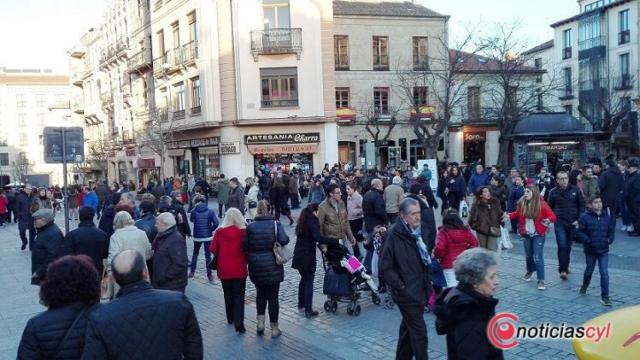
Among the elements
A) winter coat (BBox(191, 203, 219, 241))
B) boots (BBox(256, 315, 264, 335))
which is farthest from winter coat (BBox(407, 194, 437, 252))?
winter coat (BBox(191, 203, 219, 241))

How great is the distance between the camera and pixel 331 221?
8875 millimetres

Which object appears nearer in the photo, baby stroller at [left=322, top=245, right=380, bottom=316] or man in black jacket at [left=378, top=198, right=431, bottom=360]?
man in black jacket at [left=378, top=198, right=431, bottom=360]

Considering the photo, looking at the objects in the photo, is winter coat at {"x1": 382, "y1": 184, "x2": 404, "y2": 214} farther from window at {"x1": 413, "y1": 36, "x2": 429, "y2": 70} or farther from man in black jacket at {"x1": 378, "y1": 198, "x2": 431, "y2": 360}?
window at {"x1": 413, "y1": 36, "x2": 429, "y2": 70}

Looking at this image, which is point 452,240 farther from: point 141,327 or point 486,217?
point 141,327

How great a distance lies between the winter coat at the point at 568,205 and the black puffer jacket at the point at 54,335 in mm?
8103

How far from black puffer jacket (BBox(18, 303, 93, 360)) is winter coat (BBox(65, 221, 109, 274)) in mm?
4181

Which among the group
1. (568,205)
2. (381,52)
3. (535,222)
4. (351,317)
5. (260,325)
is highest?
(381,52)

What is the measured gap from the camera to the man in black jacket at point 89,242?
7430mm

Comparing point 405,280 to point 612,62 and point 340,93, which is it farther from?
point 612,62

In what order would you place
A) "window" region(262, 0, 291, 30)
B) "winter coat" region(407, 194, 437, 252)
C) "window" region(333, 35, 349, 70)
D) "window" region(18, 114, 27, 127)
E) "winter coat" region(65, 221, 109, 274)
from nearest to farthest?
"winter coat" region(65, 221, 109, 274), "winter coat" region(407, 194, 437, 252), "window" region(262, 0, 291, 30), "window" region(333, 35, 349, 70), "window" region(18, 114, 27, 127)

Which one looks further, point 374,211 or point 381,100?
point 381,100

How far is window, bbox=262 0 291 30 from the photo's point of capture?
3014 centimetres

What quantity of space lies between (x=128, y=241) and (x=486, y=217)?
5400mm

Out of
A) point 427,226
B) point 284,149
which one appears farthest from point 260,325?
point 284,149
